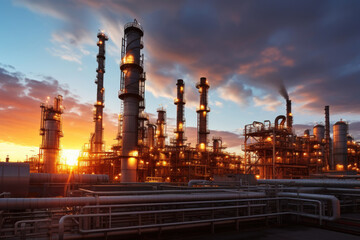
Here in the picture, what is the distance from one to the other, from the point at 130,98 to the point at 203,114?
2487 cm

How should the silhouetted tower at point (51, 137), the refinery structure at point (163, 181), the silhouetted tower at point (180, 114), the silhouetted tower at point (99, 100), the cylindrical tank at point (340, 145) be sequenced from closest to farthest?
the refinery structure at point (163, 181) → the silhouetted tower at point (51, 137) → the cylindrical tank at point (340, 145) → the silhouetted tower at point (180, 114) → the silhouetted tower at point (99, 100)

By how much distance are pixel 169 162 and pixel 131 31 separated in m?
26.6

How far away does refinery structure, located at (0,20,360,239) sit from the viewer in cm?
882

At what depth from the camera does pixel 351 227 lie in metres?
10.6

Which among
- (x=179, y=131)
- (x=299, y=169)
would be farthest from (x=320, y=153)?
(x=179, y=131)

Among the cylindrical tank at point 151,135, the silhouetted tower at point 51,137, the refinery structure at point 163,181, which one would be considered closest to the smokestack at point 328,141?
the refinery structure at point 163,181

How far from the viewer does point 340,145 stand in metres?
60.6

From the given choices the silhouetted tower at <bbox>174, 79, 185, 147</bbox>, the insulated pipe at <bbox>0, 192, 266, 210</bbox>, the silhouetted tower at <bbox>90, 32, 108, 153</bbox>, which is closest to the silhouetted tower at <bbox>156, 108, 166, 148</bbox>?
the silhouetted tower at <bbox>174, 79, 185, 147</bbox>

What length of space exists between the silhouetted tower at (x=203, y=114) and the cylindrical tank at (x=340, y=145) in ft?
95.8

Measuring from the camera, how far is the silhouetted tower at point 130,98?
3719cm

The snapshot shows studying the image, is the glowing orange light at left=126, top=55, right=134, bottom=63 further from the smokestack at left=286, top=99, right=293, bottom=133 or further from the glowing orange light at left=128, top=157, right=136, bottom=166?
the smokestack at left=286, top=99, right=293, bottom=133

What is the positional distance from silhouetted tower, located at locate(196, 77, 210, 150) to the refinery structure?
220 millimetres

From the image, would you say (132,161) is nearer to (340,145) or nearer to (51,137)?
(51,137)

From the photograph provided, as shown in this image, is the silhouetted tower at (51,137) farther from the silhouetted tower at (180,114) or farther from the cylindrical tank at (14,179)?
the cylindrical tank at (14,179)
